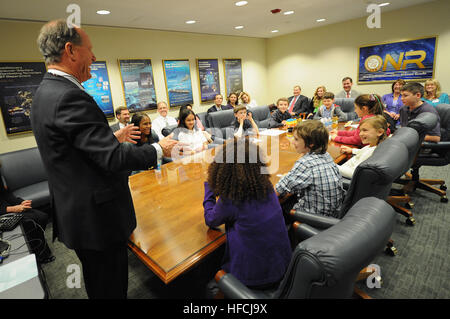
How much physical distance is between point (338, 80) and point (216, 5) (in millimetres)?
4078

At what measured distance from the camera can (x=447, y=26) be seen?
A: 478 centimetres

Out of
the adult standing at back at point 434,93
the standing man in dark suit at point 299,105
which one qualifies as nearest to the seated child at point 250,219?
the adult standing at back at point 434,93

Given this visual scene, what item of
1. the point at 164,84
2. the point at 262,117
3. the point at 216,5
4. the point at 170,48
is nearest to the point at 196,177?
the point at 216,5

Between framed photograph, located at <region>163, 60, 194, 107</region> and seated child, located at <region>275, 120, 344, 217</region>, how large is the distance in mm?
4243

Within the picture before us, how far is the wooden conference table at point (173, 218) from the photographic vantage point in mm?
1196

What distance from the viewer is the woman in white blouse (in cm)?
327

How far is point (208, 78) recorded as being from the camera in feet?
20.0

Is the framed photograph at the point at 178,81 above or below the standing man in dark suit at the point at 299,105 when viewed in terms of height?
above

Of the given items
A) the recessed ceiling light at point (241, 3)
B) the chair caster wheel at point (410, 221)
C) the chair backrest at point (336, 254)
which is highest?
the recessed ceiling light at point (241, 3)

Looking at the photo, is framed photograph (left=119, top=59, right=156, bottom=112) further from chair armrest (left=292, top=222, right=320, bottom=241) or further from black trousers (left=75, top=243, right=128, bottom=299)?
chair armrest (left=292, top=222, right=320, bottom=241)

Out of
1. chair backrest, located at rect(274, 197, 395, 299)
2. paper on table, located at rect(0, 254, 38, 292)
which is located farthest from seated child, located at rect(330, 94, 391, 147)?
paper on table, located at rect(0, 254, 38, 292)

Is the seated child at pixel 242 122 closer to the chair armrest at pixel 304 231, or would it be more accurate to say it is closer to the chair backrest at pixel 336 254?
the chair armrest at pixel 304 231

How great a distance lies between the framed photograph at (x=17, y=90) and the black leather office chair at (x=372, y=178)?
4192 mm

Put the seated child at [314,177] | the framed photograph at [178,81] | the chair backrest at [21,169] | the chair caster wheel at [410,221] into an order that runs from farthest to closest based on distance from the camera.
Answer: the framed photograph at [178,81] → the chair backrest at [21,169] → the chair caster wheel at [410,221] → the seated child at [314,177]
